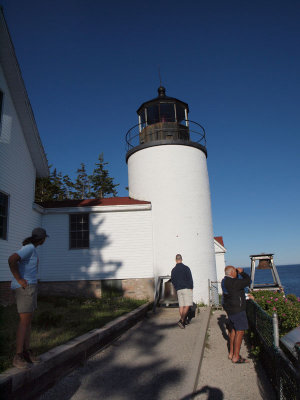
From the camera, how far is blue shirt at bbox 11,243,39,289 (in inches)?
168

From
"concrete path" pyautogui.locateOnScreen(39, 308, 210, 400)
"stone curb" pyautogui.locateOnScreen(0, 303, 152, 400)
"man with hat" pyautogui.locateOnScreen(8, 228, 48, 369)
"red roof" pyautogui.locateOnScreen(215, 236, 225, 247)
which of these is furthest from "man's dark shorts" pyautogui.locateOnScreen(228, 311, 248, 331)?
"red roof" pyautogui.locateOnScreen(215, 236, 225, 247)

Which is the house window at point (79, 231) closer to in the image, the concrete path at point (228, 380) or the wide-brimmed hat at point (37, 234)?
the concrete path at point (228, 380)

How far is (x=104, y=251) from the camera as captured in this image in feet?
45.3

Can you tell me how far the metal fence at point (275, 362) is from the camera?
341 cm

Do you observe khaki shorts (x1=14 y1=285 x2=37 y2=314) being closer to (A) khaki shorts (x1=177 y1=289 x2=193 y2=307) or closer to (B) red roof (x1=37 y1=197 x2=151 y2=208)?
(A) khaki shorts (x1=177 y1=289 x2=193 y2=307)

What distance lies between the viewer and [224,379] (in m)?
5.07

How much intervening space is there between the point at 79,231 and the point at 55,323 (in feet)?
23.5

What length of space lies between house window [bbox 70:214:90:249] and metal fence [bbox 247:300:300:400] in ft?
30.7

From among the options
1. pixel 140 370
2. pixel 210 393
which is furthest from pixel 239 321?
pixel 140 370

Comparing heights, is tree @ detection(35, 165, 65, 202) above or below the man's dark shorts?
above

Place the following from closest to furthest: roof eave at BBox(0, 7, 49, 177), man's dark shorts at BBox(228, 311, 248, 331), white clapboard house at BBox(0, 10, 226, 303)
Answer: man's dark shorts at BBox(228, 311, 248, 331)
roof eave at BBox(0, 7, 49, 177)
white clapboard house at BBox(0, 10, 226, 303)

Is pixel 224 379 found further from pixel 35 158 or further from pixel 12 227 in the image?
pixel 35 158

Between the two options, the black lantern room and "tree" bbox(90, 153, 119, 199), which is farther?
"tree" bbox(90, 153, 119, 199)

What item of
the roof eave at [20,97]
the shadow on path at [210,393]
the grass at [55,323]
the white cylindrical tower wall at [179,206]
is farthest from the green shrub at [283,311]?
the roof eave at [20,97]
